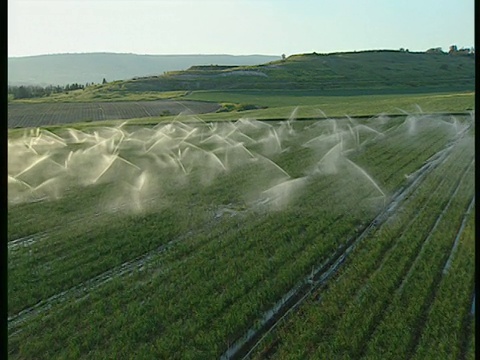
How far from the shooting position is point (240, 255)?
403 centimetres

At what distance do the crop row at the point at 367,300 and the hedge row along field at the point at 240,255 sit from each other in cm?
1

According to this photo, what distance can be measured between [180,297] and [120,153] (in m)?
6.02

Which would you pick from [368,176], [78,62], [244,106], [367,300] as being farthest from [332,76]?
[367,300]

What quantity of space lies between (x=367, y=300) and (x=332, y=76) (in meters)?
23.9

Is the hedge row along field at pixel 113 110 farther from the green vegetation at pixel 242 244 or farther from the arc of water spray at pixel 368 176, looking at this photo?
the arc of water spray at pixel 368 176

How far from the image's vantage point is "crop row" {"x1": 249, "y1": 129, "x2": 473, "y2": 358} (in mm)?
2605

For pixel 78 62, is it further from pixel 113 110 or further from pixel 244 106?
pixel 244 106

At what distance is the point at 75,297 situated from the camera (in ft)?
10.9

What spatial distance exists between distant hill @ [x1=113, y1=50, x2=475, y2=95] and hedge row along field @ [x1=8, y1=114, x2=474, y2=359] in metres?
15.3

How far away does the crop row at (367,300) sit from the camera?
261cm

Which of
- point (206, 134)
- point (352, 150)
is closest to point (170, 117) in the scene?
point (206, 134)

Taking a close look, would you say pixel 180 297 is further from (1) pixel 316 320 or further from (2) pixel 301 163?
(2) pixel 301 163

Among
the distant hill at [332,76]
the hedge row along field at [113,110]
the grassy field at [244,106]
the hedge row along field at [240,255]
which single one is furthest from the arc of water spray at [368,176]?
the distant hill at [332,76]

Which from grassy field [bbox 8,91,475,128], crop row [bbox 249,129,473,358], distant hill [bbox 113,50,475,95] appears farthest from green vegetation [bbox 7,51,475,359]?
distant hill [bbox 113,50,475,95]
